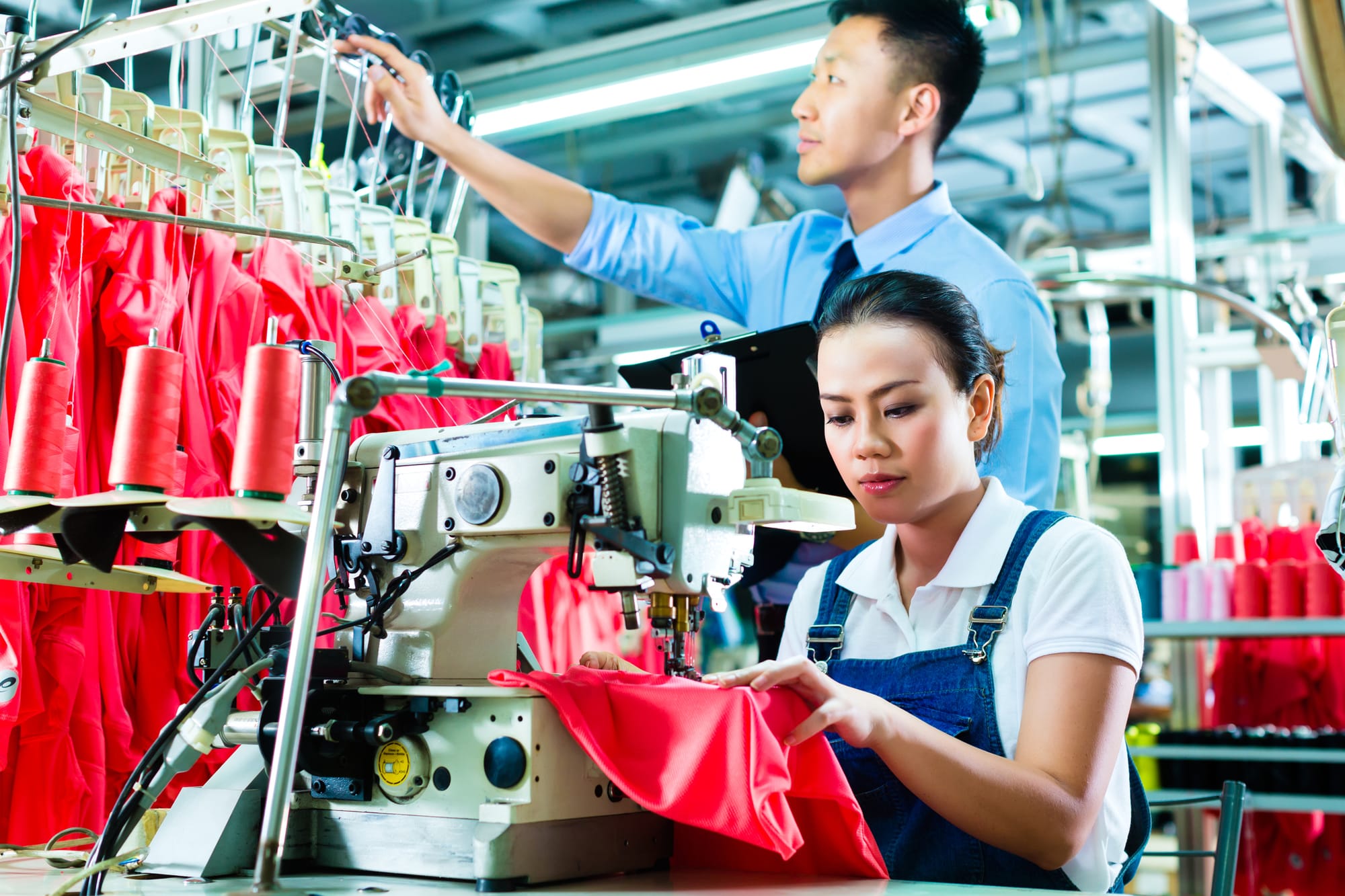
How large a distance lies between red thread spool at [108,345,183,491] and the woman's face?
0.76 metres

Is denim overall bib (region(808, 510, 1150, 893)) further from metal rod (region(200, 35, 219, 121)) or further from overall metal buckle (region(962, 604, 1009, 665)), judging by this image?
metal rod (region(200, 35, 219, 121))

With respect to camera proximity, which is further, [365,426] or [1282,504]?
[1282,504]

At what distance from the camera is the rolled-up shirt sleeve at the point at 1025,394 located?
87.1 inches

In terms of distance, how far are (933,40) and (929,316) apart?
1.20m

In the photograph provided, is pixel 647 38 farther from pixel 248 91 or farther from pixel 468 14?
pixel 248 91

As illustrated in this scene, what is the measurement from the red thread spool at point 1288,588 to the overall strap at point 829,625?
243 cm

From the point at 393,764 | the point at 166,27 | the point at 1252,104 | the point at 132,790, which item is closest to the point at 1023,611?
the point at 393,764

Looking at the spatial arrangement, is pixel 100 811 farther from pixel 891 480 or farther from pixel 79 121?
pixel 891 480

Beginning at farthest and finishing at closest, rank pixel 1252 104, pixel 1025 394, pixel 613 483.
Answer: pixel 1252 104
pixel 1025 394
pixel 613 483

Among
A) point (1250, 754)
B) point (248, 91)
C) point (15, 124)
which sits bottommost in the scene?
point (1250, 754)

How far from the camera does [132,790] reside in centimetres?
131

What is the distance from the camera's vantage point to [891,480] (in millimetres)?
1637

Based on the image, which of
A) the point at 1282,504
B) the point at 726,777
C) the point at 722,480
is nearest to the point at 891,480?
the point at 722,480

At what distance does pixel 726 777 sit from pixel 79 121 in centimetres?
117
